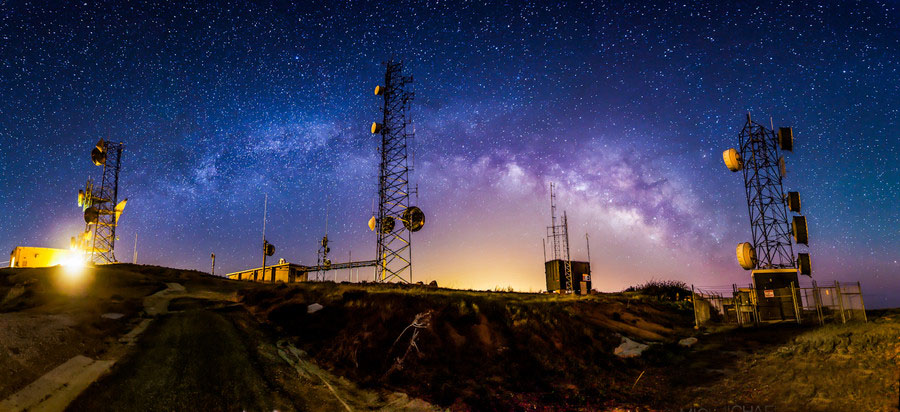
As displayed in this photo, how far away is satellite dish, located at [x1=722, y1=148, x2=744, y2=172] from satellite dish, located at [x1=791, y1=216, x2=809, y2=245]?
4.50 metres

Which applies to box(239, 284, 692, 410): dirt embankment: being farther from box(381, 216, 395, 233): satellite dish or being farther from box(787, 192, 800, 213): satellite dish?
box(381, 216, 395, 233): satellite dish

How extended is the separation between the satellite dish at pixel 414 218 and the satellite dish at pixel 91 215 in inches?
1331

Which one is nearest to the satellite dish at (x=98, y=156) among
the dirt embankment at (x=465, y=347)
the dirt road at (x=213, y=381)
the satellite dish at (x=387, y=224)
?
the satellite dish at (x=387, y=224)

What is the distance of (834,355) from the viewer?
12477mm

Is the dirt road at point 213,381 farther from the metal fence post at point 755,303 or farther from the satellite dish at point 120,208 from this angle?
the satellite dish at point 120,208

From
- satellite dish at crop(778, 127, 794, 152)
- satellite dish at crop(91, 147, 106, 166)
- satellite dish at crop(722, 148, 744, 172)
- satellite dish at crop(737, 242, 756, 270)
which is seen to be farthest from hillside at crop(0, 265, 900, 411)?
satellite dish at crop(91, 147, 106, 166)

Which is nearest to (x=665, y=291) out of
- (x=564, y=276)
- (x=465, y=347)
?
(x=564, y=276)

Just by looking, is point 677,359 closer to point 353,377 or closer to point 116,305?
point 353,377

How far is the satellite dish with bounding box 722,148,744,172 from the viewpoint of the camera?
2769 centimetres

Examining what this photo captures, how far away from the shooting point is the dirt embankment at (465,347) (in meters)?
13.0

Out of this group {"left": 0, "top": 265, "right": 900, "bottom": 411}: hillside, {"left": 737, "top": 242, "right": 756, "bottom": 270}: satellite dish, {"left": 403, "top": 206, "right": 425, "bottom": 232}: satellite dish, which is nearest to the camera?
{"left": 0, "top": 265, "right": 900, "bottom": 411}: hillside

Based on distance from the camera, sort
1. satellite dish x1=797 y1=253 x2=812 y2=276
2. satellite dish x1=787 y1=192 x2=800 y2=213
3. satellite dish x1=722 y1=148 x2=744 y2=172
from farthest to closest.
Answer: satellite dish x1=722 y1=148 x2=744 y2=172, satellite dish x1=787 y1=192 x2=800 y2=213, satellite dish x1=797 y1=253 x2=812 y2=276

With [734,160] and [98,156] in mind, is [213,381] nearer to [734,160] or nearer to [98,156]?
[734,160]

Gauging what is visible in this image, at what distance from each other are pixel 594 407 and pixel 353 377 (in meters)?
7.31
